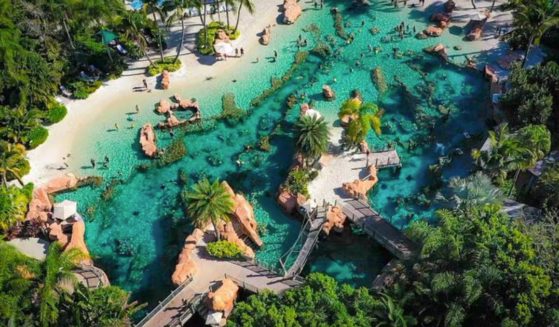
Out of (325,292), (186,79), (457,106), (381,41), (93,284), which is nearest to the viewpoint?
(325,292)

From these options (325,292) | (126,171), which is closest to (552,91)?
(325,292)

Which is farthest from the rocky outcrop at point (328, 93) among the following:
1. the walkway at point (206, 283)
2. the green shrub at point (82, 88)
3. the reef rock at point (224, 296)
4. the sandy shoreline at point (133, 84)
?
the green shrub at point (82, 88)

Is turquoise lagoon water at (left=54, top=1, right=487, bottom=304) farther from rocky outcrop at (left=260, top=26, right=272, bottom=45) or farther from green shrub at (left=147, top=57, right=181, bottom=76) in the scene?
green shrub at (left=147, top=57, right=181, bottom=76)

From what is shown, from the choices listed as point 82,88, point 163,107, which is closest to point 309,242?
point 163,107

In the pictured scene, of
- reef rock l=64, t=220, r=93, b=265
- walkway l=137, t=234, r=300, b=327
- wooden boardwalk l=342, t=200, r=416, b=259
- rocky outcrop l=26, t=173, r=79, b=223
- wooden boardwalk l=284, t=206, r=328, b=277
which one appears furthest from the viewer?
rocky outcrop l=26, t=173, r=79, b=223

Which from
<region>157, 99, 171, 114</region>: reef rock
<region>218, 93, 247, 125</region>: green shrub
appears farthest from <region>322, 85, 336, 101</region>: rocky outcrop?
<region>157, 99, 171, 114</region>: reef rock

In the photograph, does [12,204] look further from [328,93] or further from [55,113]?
[328,93]

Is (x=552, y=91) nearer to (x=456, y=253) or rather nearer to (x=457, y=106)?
(x=457, y=106)
